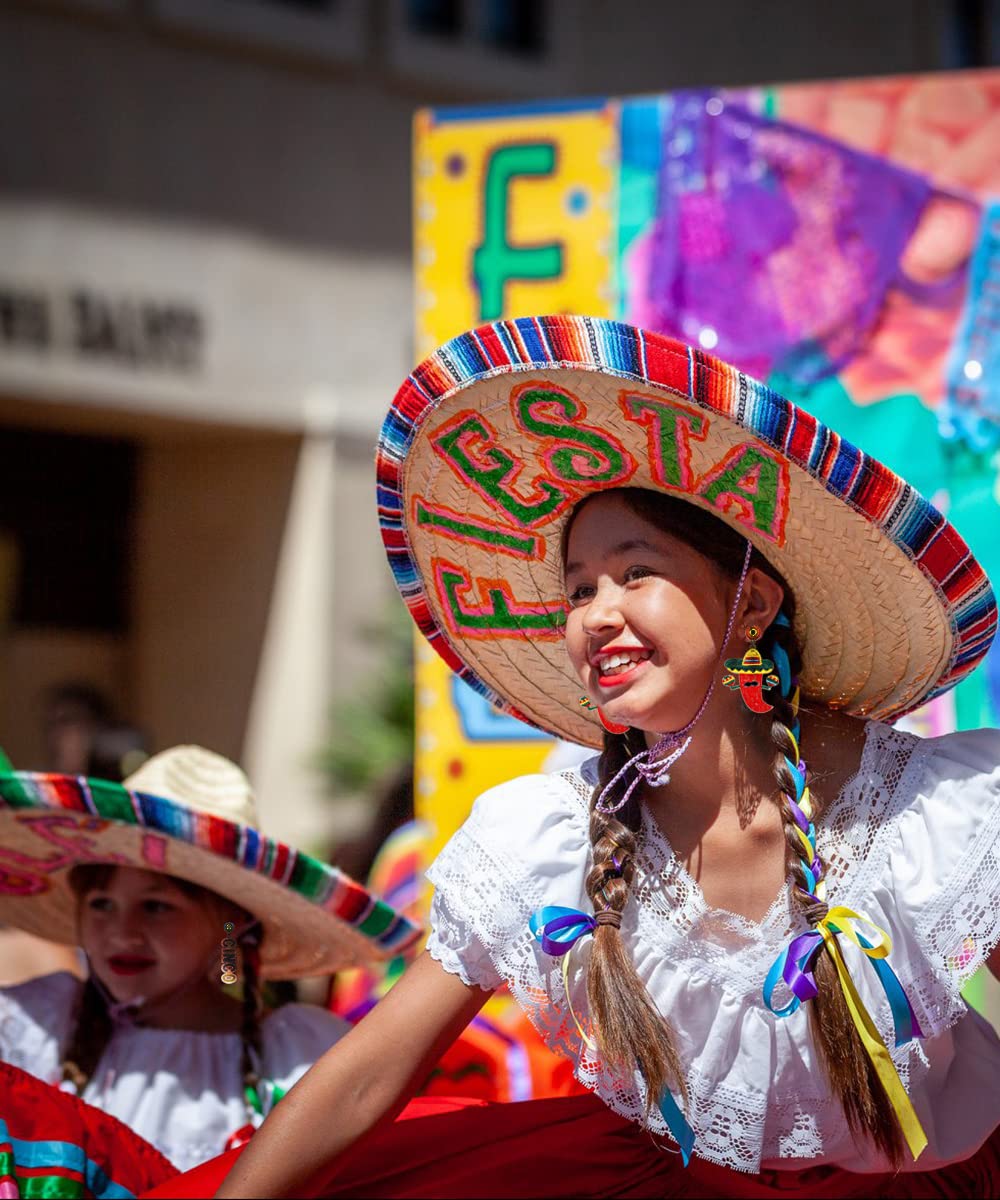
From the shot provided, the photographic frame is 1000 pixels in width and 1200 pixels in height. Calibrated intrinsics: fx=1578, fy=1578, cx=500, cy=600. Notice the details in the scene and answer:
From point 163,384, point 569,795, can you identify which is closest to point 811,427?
point 569,795

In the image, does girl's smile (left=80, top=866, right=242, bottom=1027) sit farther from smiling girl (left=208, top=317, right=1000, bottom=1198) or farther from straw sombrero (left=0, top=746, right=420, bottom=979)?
smiling girl (left=208, top=317, right=1000, bottom=1198)

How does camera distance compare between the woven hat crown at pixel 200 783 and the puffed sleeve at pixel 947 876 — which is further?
the woven hat crown at pixel 200 783

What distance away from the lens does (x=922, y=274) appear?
3.56m

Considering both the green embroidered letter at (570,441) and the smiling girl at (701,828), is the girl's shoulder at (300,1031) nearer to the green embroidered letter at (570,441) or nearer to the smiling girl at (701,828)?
the smiling girl at (701,828)

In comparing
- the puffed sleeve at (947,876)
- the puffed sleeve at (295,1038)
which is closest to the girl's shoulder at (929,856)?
the puffed sleeve at (947,876)

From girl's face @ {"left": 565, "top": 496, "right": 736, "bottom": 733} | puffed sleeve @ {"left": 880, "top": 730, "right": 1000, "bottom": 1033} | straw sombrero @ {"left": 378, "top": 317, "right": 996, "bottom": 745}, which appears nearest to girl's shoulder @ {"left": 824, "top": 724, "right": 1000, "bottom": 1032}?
puffed sleeve @ {"left": 880, "top": 730, "right": 1000, "bottom": 1033}

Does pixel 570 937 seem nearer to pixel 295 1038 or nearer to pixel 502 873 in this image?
pixel 502 873

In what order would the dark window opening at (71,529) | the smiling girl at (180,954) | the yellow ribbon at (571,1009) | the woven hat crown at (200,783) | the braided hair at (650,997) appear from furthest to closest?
the dark window opening at (71,529), the woven hat crown at (200,783), the smiling girl at (180,954), the yellow ribbon at (571,1009), the braided hair at (650,997)

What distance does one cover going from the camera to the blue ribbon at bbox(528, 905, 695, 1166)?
185cm

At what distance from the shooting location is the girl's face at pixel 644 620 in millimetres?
1885

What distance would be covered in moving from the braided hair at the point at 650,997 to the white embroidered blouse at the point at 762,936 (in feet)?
0.14

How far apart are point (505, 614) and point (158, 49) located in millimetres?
5822

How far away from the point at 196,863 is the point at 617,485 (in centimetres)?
103

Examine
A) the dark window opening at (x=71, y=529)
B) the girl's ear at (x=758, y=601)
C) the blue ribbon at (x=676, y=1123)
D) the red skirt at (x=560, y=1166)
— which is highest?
the girl's ear at (x=758, y=601)
